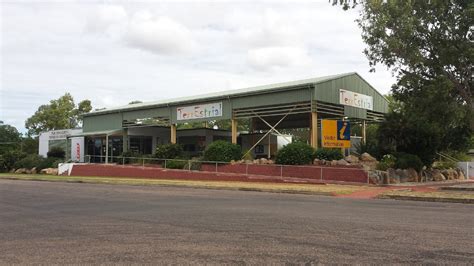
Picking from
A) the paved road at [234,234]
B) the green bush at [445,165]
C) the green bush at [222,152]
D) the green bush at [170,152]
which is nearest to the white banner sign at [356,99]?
the green bush at [445,165]

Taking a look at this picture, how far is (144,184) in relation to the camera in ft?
92.6

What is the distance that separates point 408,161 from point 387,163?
1.71 meters

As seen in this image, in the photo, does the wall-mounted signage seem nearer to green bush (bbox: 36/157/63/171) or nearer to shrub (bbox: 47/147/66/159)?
shrub (bbox: 47/147/66/159)

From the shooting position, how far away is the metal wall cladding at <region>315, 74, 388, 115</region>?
31797 millimetres

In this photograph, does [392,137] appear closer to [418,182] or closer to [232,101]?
[418,182]

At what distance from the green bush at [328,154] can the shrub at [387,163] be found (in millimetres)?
2534

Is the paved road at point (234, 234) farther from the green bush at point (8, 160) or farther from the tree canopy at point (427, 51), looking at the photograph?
the green bush at point (8, 160)

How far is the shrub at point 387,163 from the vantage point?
26.7m

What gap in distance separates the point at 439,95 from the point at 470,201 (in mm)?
7294

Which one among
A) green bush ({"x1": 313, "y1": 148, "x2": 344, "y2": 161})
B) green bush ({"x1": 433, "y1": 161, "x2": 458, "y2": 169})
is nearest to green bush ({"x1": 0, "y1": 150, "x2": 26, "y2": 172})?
green bush ({"x1": 313, "y1": 148, "x2": 344, "y2": 161})

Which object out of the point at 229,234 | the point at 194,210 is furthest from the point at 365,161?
the point at 229,234

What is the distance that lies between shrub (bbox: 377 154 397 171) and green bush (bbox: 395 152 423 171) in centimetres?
24

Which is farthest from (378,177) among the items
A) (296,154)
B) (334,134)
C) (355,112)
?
(355,112)

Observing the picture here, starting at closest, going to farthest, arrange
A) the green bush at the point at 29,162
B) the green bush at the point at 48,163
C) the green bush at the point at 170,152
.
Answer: the green bush at the point at 170,152 < the green bush at the point at 48,163 < the green bush at the point at 29,162
